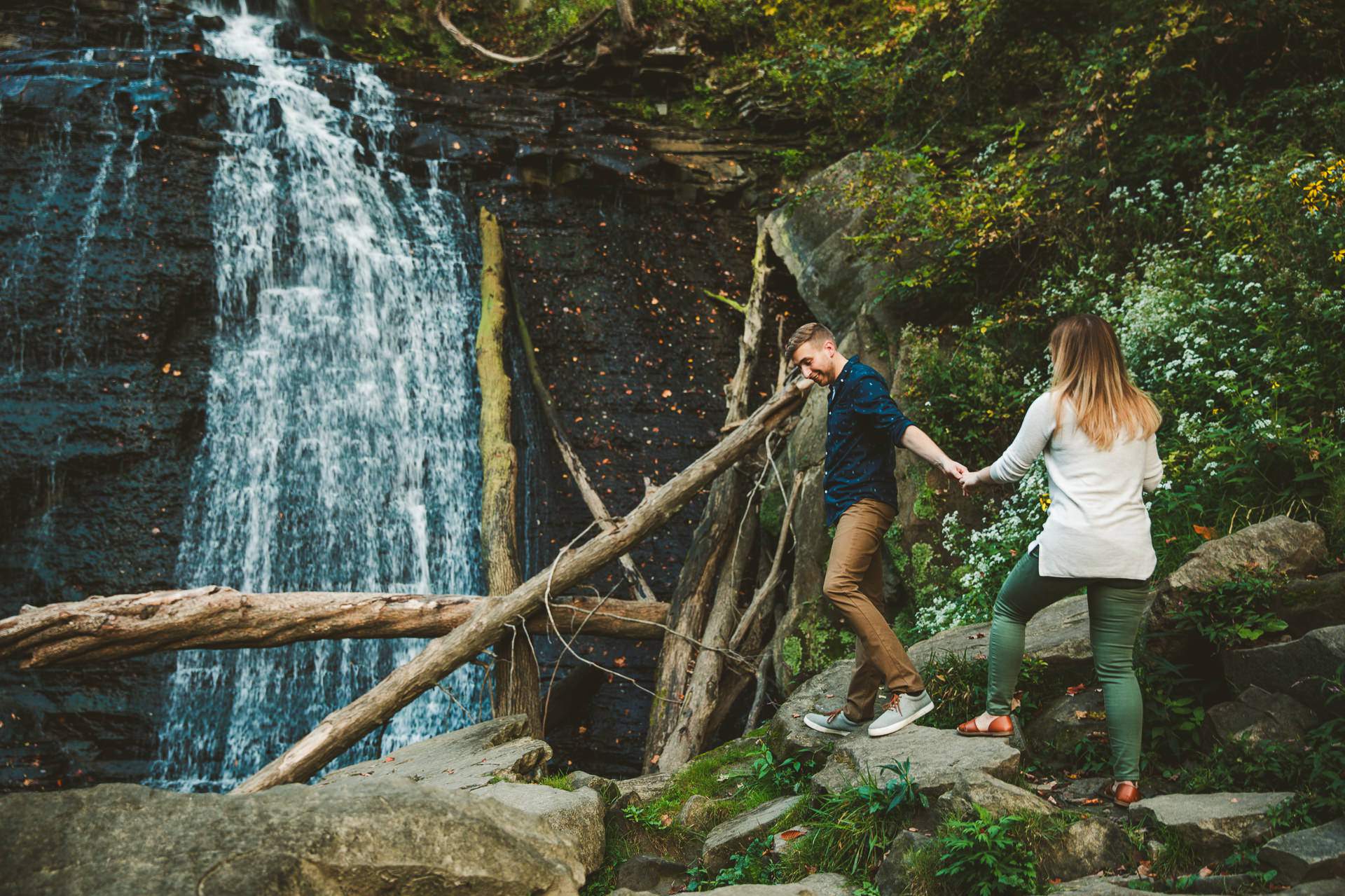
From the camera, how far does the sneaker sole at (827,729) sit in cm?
462

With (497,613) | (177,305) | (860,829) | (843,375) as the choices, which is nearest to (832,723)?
(860,829)

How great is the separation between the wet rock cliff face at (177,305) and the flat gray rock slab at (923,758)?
5.39 metres

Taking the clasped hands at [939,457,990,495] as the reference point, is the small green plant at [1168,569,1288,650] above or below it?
below

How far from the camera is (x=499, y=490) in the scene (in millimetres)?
8781

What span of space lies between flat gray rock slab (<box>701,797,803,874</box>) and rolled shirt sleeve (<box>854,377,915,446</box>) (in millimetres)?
1846

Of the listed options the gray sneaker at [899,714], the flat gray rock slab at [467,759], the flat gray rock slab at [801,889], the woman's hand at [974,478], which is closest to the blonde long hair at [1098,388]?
the woman's hand at [974,478]

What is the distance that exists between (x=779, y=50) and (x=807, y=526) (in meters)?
9.20

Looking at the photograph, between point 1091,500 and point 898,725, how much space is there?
1.49 m

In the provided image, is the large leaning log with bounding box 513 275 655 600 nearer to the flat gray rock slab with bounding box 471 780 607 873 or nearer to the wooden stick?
the wooden stick

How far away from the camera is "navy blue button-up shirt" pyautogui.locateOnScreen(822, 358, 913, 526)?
14.4 ft

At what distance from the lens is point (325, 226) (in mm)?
11742

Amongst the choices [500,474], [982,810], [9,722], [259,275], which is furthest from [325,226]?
[982,810]

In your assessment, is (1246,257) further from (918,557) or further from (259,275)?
(259,275)

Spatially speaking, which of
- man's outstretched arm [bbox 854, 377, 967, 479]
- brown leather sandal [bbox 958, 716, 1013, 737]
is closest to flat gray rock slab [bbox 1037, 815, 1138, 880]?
brown leather sandal [bbox 958, 716, 1013, 737]
